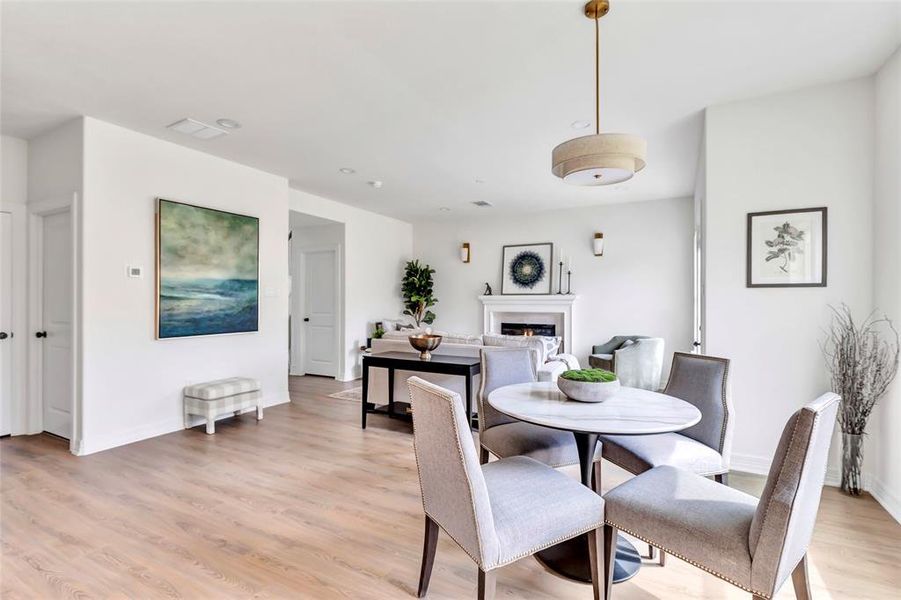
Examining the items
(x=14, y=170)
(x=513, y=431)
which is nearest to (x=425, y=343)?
(x=513, y=431)

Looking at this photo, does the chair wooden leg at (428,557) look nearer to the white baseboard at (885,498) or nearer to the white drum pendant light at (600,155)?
the white drum pendant light at (600,155)

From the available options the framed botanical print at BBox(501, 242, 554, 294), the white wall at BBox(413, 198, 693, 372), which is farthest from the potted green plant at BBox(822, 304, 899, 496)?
the framed botanical print at BBox(501, 242, 554, 294)

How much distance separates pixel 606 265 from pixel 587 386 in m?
4.96

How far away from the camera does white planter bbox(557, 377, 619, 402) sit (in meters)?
2.06

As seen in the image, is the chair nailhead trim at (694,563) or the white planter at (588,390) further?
the white planter at (588,390)

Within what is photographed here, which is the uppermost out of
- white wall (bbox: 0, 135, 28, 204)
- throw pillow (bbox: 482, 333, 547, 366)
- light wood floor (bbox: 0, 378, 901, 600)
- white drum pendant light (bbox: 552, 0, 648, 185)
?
white wall (bbox: 0, 135, 28, 204)

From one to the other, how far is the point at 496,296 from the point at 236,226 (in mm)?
4065

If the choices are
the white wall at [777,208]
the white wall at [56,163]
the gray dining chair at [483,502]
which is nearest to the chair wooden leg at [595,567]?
the gray dining chair at [483,502]

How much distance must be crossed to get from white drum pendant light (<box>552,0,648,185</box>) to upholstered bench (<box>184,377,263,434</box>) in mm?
3543

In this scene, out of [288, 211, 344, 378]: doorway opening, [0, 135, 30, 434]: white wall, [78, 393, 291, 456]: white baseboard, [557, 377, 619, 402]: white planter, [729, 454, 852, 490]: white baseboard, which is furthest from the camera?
[288, 211, 344, 378]: doorway opening

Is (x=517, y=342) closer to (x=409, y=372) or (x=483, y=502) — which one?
(x=409, y=372)

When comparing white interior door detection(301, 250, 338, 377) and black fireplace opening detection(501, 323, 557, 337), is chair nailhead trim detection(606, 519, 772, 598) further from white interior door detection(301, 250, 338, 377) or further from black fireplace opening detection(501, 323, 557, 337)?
white interior door detection(301, 250, 338, 377)

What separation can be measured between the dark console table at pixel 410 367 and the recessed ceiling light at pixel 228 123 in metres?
2.25

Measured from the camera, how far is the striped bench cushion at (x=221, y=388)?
4.02 meters
